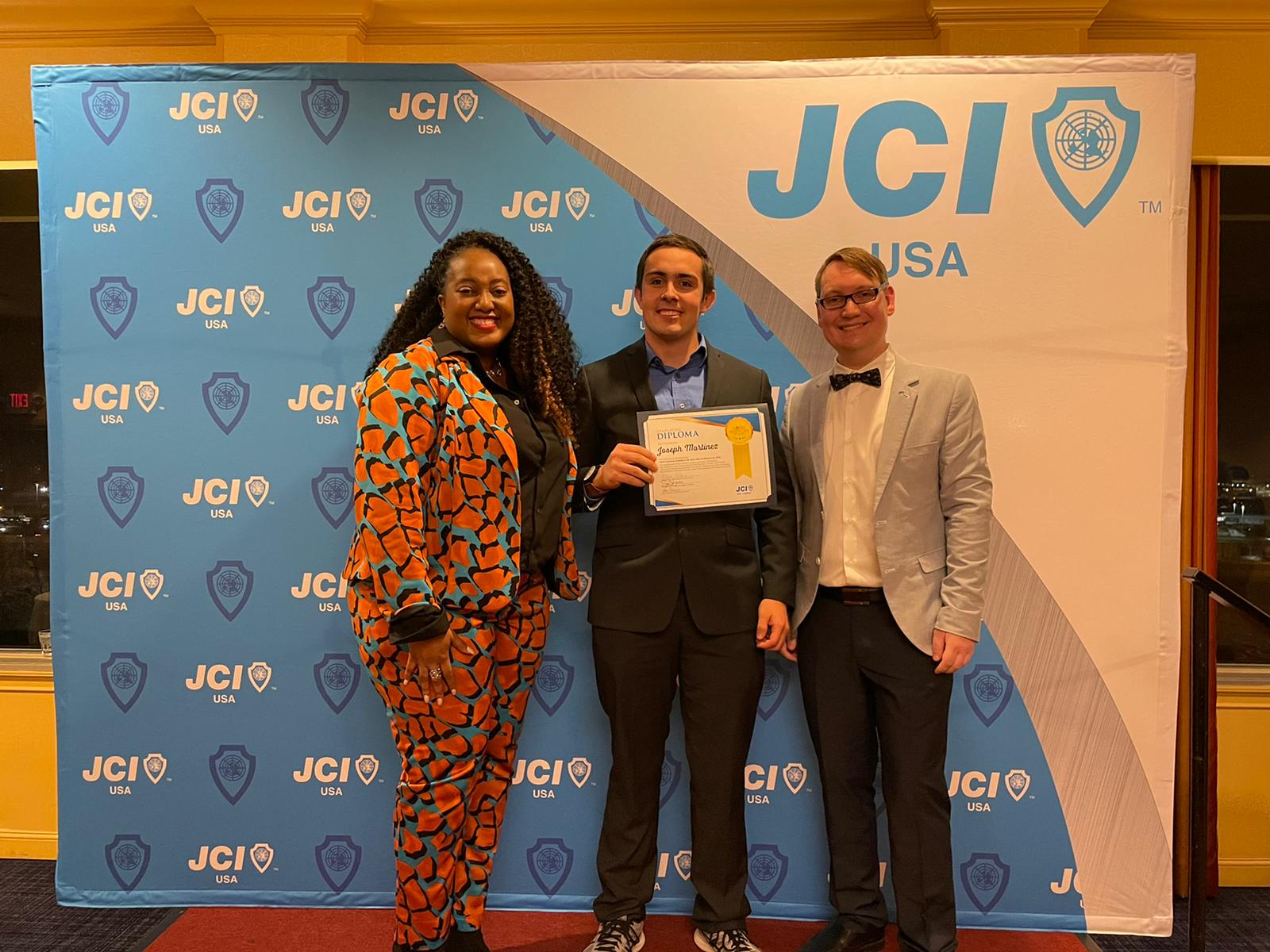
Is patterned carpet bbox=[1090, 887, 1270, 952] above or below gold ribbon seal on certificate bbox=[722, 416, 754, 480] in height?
below

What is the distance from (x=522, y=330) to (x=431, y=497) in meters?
0.54

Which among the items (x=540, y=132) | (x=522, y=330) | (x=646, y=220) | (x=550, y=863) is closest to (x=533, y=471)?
(x=522, y=330)

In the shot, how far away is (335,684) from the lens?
271 cm

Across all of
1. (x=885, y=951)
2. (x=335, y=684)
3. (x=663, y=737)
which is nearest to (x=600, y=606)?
(x=663, y=737)

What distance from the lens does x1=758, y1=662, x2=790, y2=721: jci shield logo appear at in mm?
2648

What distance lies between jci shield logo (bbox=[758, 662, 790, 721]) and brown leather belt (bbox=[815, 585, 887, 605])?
1.42 feet

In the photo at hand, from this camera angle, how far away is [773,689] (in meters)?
2.65

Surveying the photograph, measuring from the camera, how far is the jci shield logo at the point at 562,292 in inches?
105

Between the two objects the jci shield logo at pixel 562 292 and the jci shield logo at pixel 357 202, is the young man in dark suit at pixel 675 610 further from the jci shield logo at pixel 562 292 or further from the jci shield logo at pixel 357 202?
the jci shield logo at pixel 357 202

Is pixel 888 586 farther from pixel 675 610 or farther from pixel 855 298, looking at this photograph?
pixel 855 298

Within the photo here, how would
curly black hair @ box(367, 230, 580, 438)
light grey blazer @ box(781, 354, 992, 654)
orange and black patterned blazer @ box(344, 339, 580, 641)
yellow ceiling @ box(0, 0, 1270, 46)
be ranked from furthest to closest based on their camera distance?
yellow ceiling @ box(0, 0, 1270, 46), curly black hair @ box(367, 230, 580, 438), light grey blazer @ box(781, 354, 992, 654), orange and black patterned blazer @ box(344, 339, 580, 641)

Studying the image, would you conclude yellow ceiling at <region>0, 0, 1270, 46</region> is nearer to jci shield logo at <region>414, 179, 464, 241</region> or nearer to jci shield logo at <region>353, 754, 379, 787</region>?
jci shield logo at <region>414, 179, 464, 241</region>

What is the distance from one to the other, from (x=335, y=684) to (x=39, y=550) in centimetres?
168

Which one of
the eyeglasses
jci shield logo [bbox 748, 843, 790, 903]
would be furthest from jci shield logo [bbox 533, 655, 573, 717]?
the eyeglasses
